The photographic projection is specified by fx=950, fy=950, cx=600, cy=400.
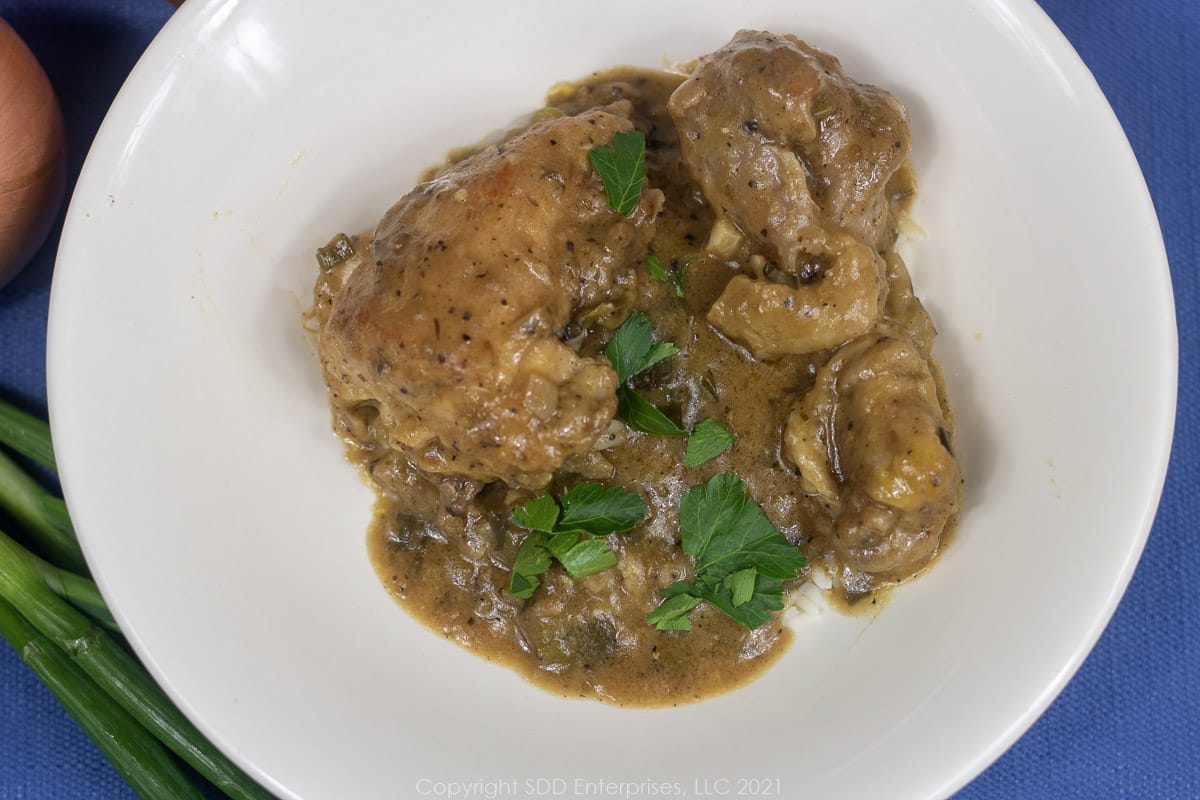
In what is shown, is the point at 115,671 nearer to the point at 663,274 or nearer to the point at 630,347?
the point at 630,347

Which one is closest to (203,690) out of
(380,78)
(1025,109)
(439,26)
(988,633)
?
(380,78)

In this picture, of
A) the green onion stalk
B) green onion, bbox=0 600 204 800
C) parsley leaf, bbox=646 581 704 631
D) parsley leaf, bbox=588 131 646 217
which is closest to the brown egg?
the green onion stalk

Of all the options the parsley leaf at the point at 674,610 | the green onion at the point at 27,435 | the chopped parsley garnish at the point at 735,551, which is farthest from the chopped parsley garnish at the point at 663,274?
the green onion at the point at 27,435

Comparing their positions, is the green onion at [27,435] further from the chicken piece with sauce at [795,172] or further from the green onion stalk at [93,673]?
the chicken piece with sauce at [795,172]

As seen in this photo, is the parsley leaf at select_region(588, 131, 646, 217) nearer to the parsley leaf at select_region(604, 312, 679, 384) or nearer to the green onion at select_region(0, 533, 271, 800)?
the parsley leaf at select_region(604, 312, 679, 384)

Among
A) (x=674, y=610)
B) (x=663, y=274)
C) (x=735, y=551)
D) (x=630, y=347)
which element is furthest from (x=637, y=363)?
(x=674, y=610)

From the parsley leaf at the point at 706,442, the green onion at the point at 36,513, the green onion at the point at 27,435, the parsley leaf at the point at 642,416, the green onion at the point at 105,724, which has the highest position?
the parsley leaf at the point at 642,416

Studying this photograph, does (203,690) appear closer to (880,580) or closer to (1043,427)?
(880,580)

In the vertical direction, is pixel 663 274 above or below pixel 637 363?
above
